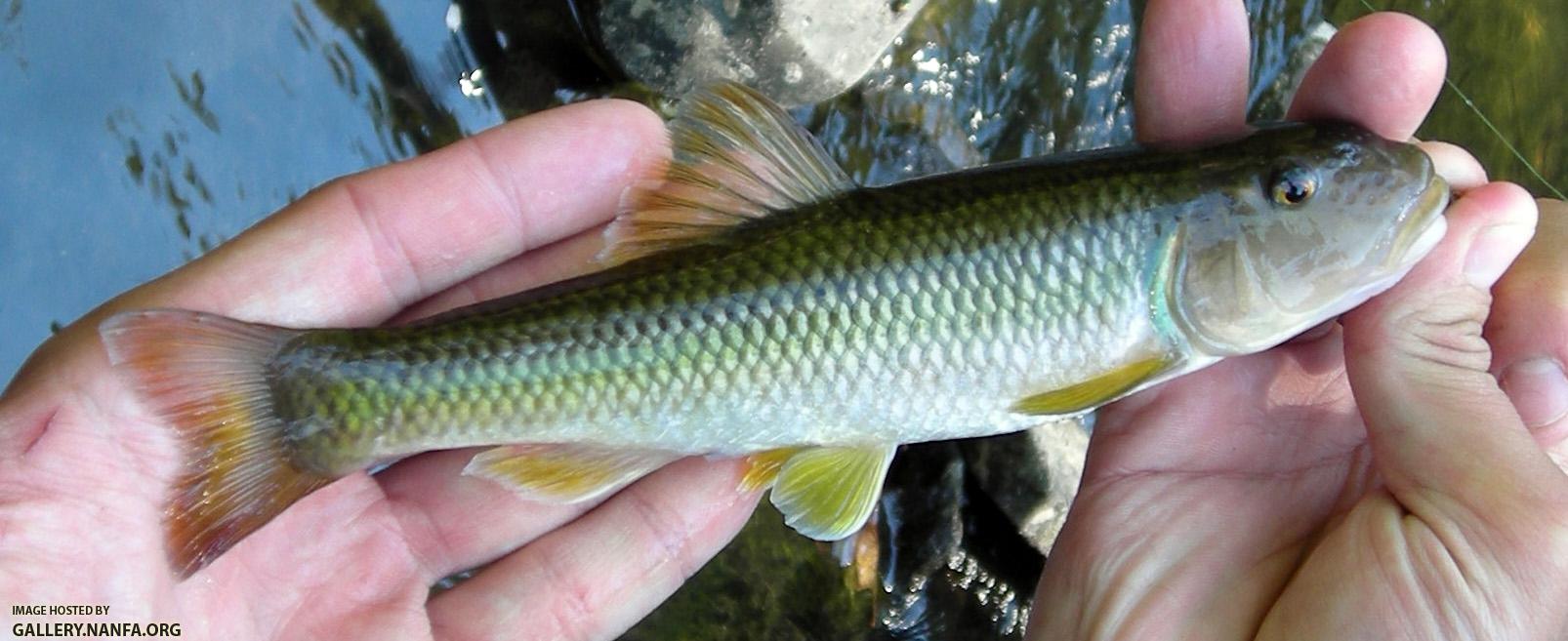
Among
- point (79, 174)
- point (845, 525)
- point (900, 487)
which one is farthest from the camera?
point (900, 487)

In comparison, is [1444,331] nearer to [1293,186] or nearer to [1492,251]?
[1492,251]

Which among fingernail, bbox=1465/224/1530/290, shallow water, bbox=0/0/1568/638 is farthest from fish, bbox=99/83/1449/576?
shallow water, bbox=0/0/1568/638

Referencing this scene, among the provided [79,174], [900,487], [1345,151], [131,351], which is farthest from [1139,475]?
[79,174]

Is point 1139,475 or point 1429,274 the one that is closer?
point 1429,274

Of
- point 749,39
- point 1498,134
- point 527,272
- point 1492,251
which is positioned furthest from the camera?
point 1498,134

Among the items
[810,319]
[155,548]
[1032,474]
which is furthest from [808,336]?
[1032,474]

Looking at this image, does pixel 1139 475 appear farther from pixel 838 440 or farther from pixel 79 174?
pixel 79 174
